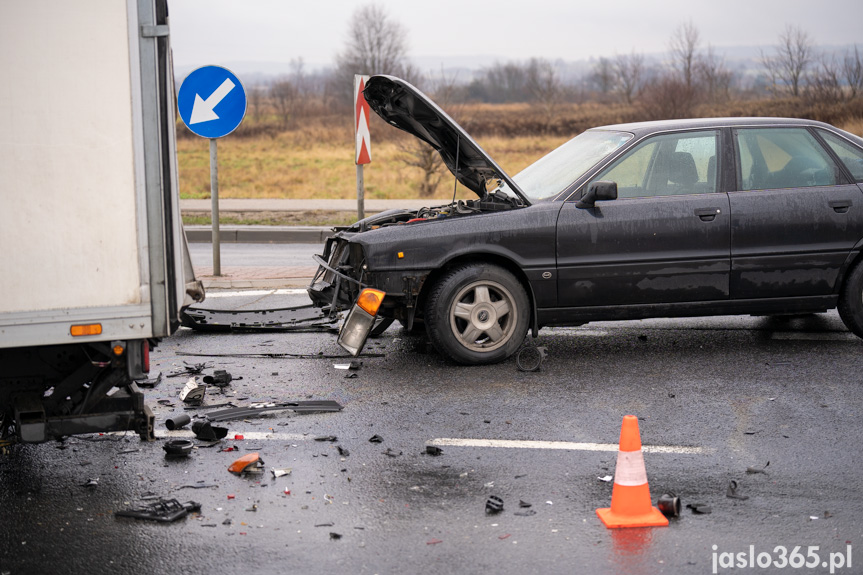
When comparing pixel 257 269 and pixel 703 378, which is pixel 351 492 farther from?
pixel 257 269

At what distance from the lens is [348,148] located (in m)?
45.3

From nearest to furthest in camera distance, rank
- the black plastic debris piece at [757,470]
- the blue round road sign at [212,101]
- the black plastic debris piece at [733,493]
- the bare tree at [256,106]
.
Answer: the black plastic debris piece at [733,493] → the black plastic debris piece at [757,470] → the blue round road sign at [212,101] → the bare tree at [256,106]

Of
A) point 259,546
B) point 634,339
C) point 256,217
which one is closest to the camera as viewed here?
point 259,546

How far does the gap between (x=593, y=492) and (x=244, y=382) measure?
2.94 m

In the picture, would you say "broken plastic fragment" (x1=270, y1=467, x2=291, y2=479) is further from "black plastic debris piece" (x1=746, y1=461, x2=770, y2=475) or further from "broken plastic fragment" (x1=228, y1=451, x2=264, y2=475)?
"black plastic debris piece" (x1=746, y1=461, x2=770, y2=475)

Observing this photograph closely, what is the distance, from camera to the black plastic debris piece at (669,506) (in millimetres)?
4043

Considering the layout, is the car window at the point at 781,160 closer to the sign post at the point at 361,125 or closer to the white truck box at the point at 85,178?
the white truck box at the point at 85,178

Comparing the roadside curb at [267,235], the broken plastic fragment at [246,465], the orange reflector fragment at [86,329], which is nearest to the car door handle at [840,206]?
the broken plastic fragment at [246,465]

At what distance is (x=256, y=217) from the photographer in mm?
18047

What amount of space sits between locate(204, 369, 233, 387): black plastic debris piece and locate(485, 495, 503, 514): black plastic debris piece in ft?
8.80

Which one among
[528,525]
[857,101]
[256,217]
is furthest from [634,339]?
[857,101]

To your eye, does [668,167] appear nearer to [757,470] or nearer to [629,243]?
[629,243]

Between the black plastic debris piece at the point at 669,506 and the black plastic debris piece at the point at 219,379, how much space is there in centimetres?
332

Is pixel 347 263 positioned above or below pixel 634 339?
above
